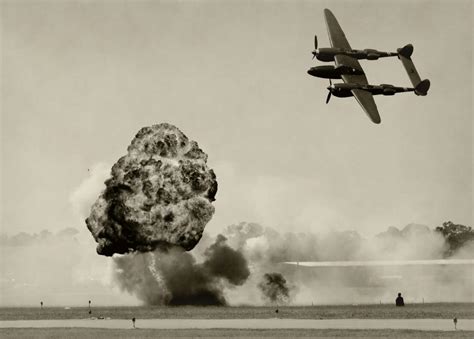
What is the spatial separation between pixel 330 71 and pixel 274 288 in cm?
5887

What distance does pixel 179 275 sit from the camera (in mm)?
139250

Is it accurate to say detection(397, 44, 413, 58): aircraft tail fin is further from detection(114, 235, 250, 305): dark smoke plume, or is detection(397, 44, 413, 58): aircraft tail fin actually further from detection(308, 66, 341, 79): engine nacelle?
detection(114, 235, 250, 305): dark smoke plume

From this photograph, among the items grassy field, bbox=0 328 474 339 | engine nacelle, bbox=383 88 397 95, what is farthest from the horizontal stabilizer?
grassy field, bbox=0 328 474 339

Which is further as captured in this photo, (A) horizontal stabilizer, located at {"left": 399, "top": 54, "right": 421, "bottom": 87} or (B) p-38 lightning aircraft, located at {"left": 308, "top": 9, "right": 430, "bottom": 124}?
(A) horizontal stabilizer, located at {"left": 399, "top": 54, "right": 421, "bottom": 87}

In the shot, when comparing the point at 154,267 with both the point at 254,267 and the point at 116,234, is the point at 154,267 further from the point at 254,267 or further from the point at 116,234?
the point at 254,267

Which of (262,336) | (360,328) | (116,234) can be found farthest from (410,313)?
Answer: (116,234)

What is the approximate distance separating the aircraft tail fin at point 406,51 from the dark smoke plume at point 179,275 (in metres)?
54.1

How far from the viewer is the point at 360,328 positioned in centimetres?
7381

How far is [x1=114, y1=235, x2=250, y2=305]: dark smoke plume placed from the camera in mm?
138125

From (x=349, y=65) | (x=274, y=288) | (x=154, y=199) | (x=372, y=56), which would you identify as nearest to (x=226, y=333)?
(x=349, y=65)

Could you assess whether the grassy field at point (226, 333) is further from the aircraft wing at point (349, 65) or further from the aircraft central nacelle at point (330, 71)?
the aircraft central nacelle at point (330, 71)

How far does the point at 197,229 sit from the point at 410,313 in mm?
47636

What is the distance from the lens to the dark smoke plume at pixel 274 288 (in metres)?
141

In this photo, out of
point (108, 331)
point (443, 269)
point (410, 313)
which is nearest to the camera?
point (108, 331)
